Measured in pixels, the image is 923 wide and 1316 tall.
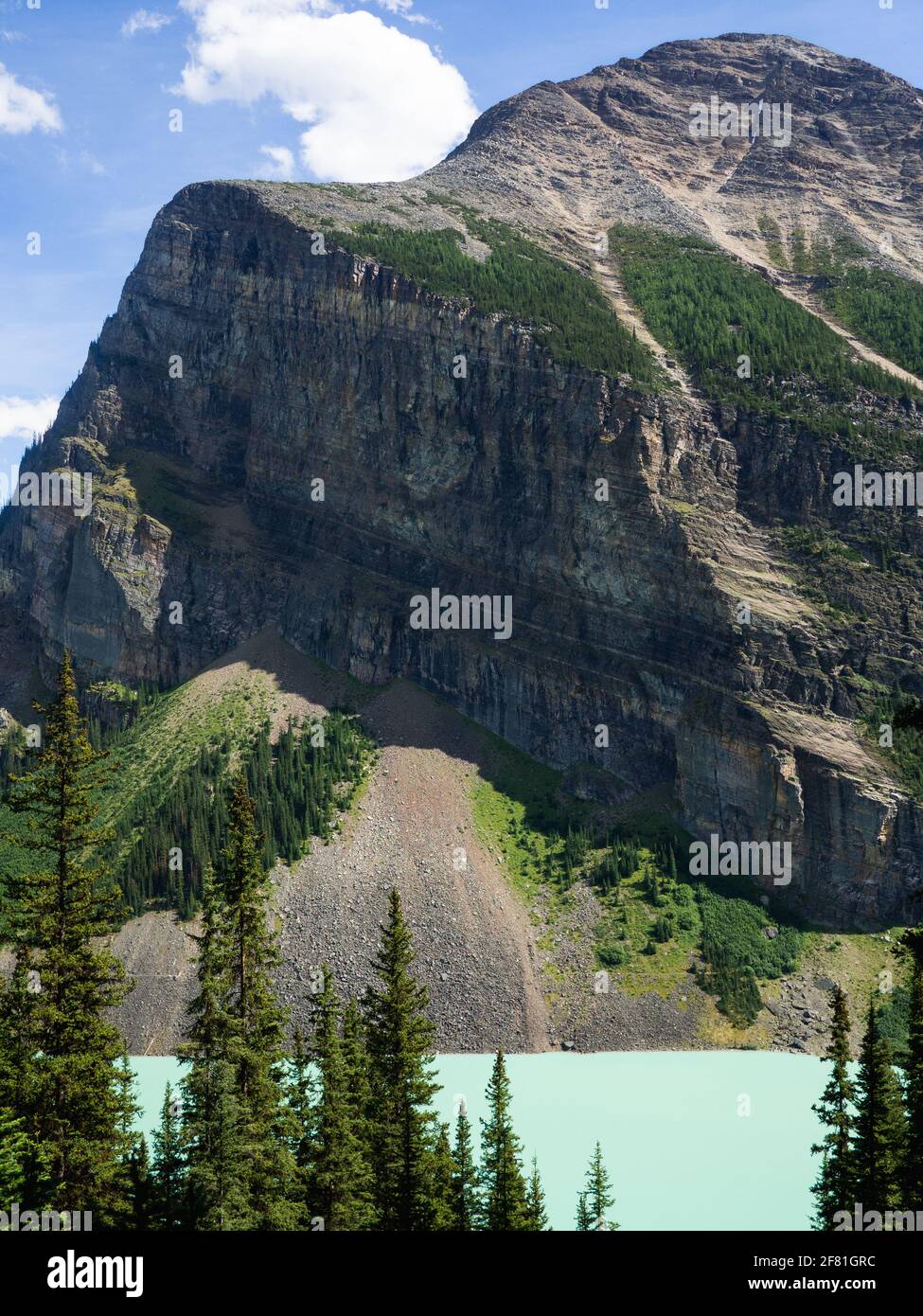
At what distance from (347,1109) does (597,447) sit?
115 m

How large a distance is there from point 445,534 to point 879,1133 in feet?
410

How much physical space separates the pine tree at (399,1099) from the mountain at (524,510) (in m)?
67.1

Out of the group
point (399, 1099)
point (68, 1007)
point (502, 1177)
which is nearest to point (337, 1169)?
point (399, 1099)

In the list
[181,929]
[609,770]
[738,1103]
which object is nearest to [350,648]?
[609,770]

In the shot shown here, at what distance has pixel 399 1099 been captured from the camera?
1902 inches

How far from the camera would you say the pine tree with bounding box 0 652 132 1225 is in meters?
38.0

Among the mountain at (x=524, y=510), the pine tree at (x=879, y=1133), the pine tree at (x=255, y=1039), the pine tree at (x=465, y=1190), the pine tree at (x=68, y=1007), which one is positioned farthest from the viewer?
the mountain at (x=524, y=510)

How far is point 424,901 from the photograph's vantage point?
12694cm

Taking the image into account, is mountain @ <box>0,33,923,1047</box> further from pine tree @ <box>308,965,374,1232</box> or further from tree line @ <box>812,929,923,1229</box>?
pine tree @ <box>308,965,374,1232</box>

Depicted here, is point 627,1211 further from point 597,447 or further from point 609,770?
point 597,447

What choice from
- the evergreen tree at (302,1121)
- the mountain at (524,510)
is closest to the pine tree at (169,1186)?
the evergreen tree at (302,1121)

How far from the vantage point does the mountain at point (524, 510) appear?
137875 mm

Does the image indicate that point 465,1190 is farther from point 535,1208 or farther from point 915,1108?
point 915,1108

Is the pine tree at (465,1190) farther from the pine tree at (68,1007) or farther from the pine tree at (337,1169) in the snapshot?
the pine tree at (68,1007)
